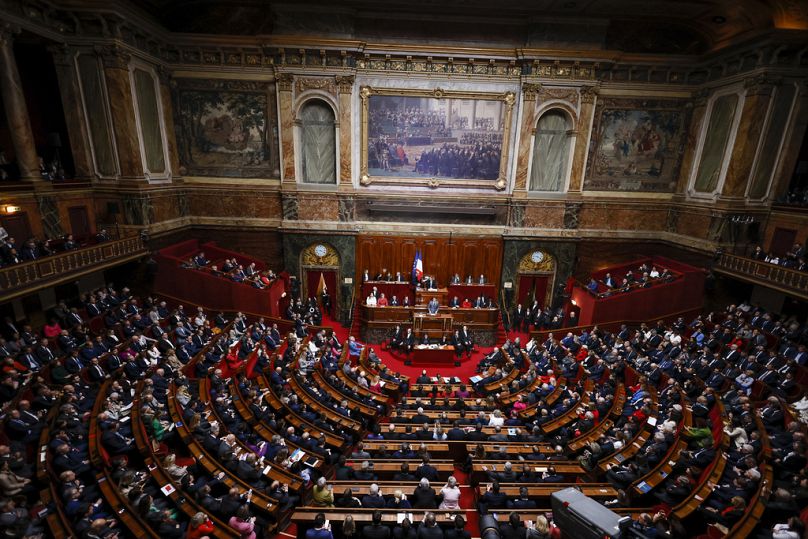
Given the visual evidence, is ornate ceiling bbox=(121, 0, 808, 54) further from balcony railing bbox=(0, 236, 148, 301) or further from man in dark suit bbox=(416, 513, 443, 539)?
man in dark suit bbox=(416, 513, 443, 539)

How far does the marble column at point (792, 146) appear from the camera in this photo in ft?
45.5

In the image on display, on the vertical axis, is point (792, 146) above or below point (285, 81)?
below

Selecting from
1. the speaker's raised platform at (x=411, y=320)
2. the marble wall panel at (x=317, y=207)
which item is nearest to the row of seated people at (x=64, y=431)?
the speaker's raised platform at (x=411, y=320)

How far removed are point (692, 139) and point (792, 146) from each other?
3.36 metres

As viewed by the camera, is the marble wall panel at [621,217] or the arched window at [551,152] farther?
the marble wall panel at [621,217]

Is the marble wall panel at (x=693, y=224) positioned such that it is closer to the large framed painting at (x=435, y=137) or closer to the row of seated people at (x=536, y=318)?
the row of seated people at (x=536, y=318)

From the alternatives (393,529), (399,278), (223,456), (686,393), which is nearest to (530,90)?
(399,278)

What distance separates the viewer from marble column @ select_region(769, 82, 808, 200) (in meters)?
13.9

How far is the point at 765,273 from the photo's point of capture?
13188mm

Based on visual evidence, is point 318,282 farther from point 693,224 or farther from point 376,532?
point 693,224

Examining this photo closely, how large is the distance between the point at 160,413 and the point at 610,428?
34.6ft

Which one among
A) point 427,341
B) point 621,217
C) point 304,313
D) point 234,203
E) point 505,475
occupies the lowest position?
point 427,341

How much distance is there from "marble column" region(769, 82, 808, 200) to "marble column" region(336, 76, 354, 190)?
1654cm

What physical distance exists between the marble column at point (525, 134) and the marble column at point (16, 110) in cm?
1736
